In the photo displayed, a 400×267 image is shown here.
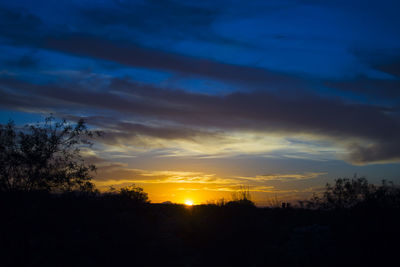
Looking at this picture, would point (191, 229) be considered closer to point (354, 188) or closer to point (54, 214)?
point (54, 214)

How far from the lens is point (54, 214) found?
53.4 feet

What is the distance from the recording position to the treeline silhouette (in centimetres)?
1352

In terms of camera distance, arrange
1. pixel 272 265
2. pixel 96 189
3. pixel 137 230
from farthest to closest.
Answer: pixel 96 189 → pixel 137 230 → pixel 272 265

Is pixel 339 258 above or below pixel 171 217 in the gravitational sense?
below

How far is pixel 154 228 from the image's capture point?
16688 mm

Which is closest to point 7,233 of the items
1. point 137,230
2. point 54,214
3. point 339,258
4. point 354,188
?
point 54,214

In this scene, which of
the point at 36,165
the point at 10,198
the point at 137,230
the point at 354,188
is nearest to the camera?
the point at 137,230

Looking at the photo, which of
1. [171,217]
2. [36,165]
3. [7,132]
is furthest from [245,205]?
[7,132]

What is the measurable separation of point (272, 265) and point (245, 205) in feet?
20.7

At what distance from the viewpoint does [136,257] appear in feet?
46.2

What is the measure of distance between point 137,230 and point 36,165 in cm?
691

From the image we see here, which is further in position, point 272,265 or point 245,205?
point 245,205

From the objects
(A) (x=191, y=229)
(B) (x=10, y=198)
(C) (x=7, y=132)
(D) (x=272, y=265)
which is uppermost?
(C) (x=7, y=132)

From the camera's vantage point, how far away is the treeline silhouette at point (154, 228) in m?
13.5
